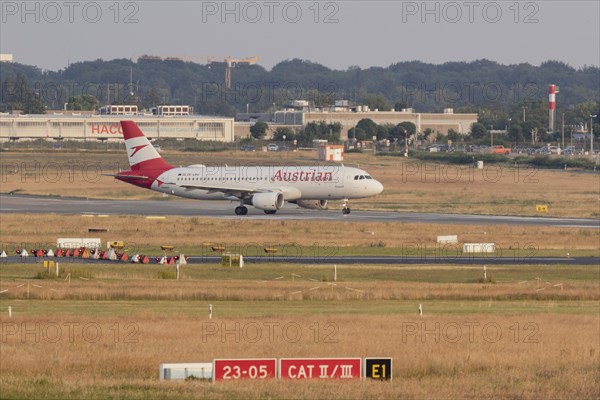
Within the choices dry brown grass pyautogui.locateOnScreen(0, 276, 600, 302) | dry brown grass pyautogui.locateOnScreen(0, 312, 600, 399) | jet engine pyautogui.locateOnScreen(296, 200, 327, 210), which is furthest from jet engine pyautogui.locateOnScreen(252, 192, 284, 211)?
dry brown grass pyautogui.locateOnScreen(0, 312, 600, 399)

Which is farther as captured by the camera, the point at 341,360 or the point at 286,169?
the point at 286,169

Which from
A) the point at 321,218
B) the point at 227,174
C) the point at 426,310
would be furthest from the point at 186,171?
the point at 426,310

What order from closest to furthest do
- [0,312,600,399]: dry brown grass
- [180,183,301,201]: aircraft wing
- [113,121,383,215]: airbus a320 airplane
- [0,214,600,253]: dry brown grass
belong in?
[0,312,600,399]: dry brown grass
[0,214,600,253]: dry brown grass
[113,121,383,215]: airbus a320 airplane
[180,183,301,201]: aircraft wing

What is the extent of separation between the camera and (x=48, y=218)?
89688 mm

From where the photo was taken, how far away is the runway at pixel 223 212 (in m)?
92.6

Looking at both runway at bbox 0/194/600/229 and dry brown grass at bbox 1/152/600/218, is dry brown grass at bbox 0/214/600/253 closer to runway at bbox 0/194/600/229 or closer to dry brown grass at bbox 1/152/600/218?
runway at bbox 0/194/600/229

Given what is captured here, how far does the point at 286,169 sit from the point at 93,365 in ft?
207

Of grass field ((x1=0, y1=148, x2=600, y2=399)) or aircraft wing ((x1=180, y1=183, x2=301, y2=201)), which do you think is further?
aircraft wing ((x1=180, y1=183, x2=301, y2=201))

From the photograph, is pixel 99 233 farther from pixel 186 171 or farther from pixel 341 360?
pixel 341 360

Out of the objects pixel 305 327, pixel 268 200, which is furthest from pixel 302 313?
pixel 268 200

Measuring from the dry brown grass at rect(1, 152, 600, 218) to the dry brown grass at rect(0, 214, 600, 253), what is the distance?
20.7 metres

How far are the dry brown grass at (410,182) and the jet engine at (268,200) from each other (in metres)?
15.9

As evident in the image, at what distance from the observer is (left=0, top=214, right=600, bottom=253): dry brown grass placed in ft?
246

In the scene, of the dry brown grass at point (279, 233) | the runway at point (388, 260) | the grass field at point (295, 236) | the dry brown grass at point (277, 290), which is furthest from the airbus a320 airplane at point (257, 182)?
the dry brown grass at point (277, 290)
